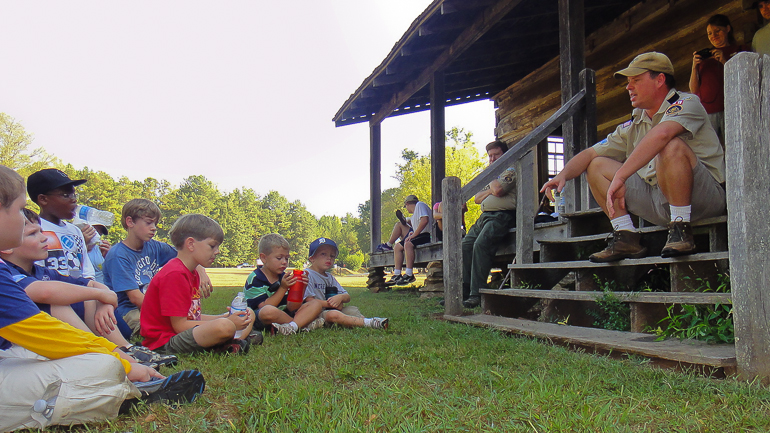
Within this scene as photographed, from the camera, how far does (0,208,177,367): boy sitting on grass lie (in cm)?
242

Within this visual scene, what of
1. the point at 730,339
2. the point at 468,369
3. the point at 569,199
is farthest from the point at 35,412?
the point at 569,199

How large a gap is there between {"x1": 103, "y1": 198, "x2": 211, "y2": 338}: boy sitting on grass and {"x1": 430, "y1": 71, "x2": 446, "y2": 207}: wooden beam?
4842 mm

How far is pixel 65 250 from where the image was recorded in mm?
3578

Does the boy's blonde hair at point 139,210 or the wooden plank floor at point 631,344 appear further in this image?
the boy's blonde hair at point 139,210

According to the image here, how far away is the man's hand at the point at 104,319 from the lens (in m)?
2.83

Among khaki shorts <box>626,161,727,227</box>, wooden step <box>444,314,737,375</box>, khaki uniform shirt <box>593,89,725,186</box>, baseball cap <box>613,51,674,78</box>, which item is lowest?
wooden step <box>444,314,737,375</box>

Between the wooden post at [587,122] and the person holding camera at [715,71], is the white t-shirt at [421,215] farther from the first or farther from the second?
the person holding camera at [715,71]

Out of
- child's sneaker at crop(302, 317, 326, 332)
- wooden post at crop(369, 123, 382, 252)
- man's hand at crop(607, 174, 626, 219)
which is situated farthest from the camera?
wooden post at crop(369, 123, 382, 252)

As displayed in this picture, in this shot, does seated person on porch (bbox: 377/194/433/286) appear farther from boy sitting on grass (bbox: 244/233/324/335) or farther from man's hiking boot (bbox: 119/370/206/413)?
man's hiking boot (bbox: 119/370/206/413)

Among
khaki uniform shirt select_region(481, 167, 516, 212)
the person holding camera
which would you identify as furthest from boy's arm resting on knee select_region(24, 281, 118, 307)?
the person holding camera

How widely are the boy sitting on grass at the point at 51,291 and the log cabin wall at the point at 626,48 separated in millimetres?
6415

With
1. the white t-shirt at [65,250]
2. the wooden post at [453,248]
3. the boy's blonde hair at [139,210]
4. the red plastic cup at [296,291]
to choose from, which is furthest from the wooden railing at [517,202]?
the white t-shirt at [65,250]

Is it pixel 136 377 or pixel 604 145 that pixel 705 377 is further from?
pixel 136 377

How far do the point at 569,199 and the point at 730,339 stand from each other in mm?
2213
